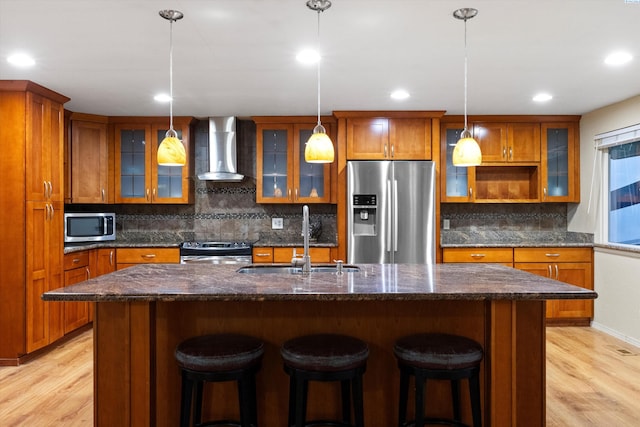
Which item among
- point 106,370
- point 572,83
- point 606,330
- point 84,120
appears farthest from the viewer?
point 84,120

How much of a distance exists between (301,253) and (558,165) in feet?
10.0

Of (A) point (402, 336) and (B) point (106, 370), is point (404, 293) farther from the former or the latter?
(B) point (106, 370)

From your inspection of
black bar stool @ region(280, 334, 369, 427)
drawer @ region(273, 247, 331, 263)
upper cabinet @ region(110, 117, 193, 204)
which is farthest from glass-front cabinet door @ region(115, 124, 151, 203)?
black bar stool @ region(280, 334, 369, 427)

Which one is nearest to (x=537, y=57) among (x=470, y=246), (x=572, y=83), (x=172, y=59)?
(x=572, y=83)

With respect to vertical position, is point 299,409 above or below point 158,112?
below

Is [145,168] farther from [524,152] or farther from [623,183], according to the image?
[623,183]

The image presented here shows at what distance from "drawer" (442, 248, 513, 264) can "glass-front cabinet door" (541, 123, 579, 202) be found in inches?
34.9

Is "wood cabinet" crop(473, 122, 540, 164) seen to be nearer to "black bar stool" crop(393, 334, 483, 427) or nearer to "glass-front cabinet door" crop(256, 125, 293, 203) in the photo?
"glass-front cabinet door" crop(256, 125, 293, 203)

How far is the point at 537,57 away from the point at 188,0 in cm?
236

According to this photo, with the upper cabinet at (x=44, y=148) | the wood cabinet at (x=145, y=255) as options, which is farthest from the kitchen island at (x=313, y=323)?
the wood cabinet at (x=145, y=255)

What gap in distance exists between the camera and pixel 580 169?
5203 mm

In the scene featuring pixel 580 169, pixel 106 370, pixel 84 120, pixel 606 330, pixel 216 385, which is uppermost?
pixel 84 120

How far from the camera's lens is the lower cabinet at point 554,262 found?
4875mm

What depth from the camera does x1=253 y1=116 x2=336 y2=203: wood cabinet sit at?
517cm
